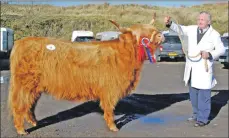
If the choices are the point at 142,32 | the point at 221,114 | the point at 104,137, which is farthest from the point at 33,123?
the point at 221,114

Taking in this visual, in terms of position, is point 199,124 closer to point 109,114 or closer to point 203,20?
point 109,114

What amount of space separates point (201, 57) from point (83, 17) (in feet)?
117

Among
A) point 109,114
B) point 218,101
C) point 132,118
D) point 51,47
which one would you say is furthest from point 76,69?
point 218,101

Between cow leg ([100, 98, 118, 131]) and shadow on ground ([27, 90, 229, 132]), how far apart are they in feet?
1.02

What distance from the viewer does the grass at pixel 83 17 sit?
21.6 ft

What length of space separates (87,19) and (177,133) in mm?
37245

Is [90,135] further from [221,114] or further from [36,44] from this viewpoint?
[221,114]

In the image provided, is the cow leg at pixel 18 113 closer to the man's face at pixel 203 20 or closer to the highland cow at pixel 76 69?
the highland cow at pixel 76 69

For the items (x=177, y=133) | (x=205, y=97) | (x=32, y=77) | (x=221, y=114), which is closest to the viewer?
(x=32, y=77)

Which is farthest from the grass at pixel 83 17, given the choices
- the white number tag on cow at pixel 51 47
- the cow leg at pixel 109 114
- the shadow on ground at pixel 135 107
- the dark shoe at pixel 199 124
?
the dark shoe at pixel 199 124

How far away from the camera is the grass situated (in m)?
6.59

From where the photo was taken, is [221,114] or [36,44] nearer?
[36,44]

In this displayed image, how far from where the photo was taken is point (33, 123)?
8031 millimetres

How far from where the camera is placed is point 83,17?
43.0m
